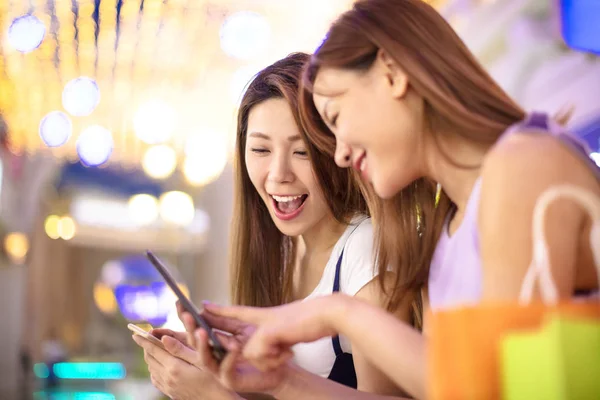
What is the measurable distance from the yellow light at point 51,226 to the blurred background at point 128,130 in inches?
1.3

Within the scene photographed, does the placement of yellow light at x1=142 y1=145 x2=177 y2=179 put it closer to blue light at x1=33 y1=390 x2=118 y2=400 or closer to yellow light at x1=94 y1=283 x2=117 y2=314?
blue light at x1=33 y1=390 x2=118 y2=400

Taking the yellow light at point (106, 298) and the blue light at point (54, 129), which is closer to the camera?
the blue light at point (54, 129)

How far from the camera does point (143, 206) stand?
14.9 m

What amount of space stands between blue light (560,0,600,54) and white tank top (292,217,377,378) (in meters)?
1.31

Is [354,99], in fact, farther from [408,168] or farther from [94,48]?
[94,48]

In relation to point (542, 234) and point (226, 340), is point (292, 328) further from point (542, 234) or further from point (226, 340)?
point (542, 234)

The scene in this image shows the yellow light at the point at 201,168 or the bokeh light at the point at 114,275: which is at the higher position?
the yellow light at the point at 201,168

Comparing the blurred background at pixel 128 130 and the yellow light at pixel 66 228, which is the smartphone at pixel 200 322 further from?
the yellow light at pixel 66 228

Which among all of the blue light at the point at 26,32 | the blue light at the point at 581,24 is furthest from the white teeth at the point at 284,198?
the blue light at the point at 26,32

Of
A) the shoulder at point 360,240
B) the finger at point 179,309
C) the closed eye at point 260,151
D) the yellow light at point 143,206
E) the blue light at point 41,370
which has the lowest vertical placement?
the blue light at point 41,370

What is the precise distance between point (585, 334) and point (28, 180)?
13.1m

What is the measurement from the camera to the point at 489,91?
119 centimetres

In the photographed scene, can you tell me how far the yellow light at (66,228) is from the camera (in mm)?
14828

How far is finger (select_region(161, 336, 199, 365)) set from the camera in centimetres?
151
